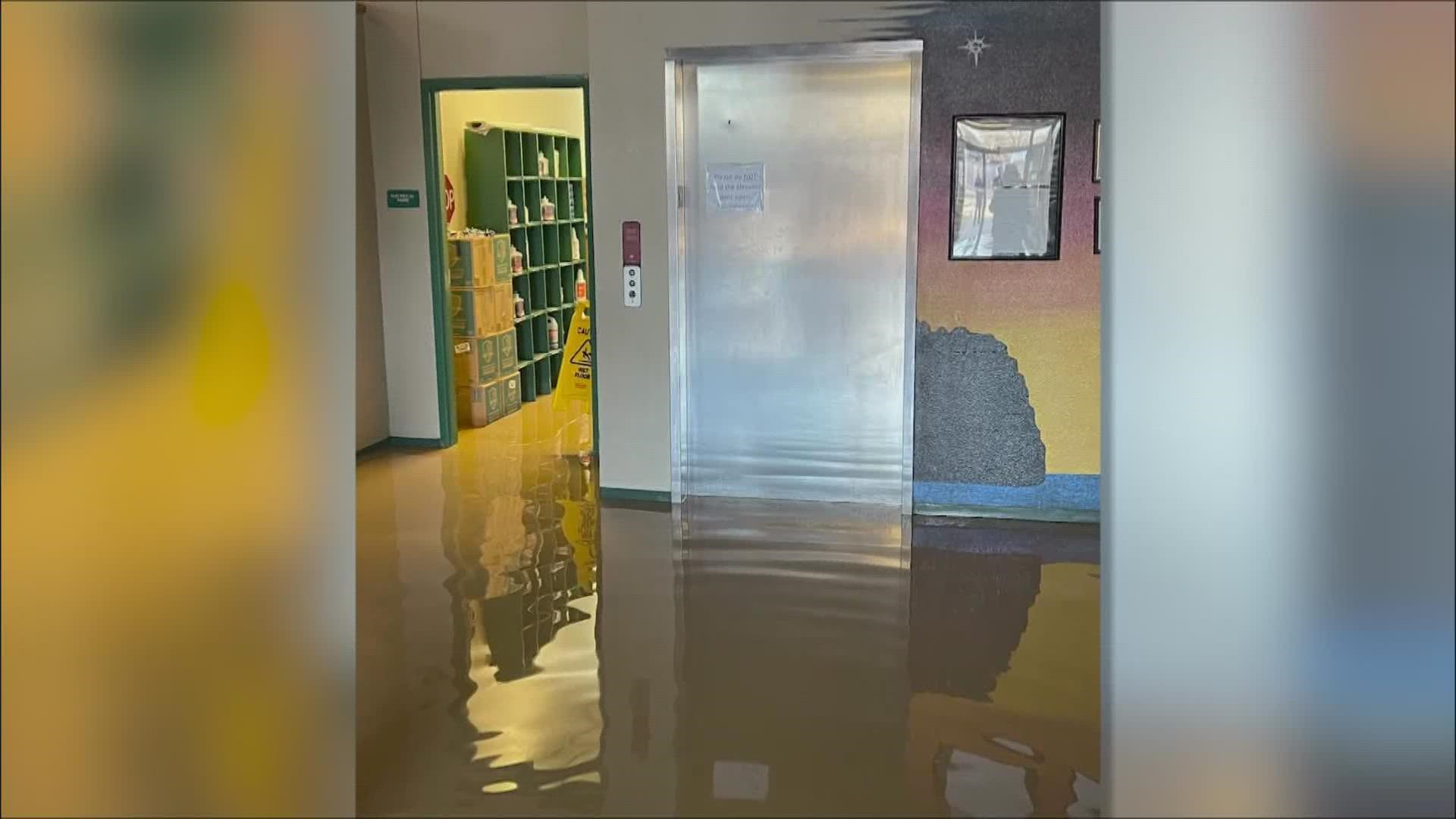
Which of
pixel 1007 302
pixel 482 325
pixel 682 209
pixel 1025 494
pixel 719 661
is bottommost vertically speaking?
pixel 719 661

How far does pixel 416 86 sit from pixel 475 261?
3.81 feet

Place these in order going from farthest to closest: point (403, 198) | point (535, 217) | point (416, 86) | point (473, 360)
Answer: point (535, 217) < point (473, 360) < point (403, 198) < point (416, 86)

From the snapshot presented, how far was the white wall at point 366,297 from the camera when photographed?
20.5ft

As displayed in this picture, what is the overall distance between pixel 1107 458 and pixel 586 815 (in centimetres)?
153

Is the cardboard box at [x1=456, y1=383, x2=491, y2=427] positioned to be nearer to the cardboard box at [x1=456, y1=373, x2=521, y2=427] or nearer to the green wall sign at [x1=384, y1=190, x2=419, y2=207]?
the cardboard box at [x1=456, y1=373, x2=521, y2=427]

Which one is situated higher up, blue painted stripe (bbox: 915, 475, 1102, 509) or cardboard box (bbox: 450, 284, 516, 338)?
cardboard box (bbox: 450, 284, 516, 338)

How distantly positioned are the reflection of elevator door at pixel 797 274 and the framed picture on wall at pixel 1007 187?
9.6 inches

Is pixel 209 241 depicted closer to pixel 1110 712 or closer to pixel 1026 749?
pixel 1110 712

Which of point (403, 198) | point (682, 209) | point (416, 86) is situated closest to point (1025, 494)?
point (682, 209)

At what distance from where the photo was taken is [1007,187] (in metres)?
4.94

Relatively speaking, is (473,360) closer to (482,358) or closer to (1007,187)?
(482,358)

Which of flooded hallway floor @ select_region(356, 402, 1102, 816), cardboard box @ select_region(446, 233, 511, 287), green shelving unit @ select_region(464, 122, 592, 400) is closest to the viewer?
flooded hallway floor @ select_region(356, 402, 1102, 816)

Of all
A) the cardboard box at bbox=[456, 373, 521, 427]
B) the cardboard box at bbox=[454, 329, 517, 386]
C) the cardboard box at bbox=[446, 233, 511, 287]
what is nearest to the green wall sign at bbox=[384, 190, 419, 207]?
the cardboard box at bbox=[446, 233, 511, 287]

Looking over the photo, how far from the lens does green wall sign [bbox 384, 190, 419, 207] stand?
6312 millimetres
